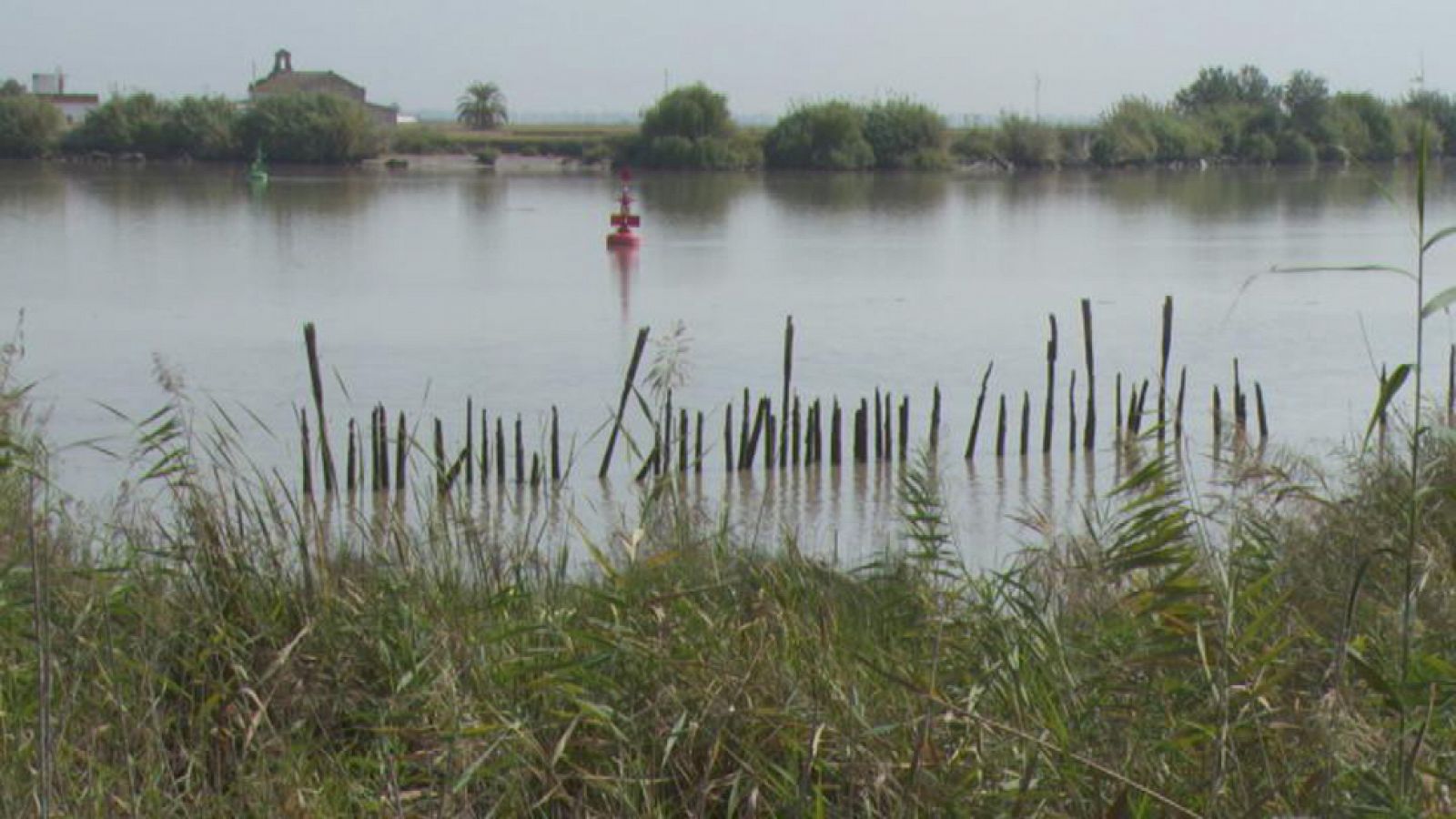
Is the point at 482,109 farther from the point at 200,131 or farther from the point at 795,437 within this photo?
the point at 795,437

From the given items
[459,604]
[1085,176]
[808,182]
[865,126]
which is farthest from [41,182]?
[459,604]

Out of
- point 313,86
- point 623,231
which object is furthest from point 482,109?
point 623,231

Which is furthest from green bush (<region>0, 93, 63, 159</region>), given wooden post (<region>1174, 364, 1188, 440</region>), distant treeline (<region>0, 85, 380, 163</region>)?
wooden post (<region>1174, 364, 1188, 440</region>)

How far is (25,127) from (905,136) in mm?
31622

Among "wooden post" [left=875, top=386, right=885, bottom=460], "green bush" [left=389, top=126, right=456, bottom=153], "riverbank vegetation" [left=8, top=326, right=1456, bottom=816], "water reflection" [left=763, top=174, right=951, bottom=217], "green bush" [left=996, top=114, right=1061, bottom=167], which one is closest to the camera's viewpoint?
"riverbank vegetation" [left=8, top=326, right=1456, bottom=816]

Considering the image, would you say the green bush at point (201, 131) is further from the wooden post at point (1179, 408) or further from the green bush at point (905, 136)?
the wooden post at point (1179, 408)

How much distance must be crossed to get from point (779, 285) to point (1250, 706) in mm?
24493

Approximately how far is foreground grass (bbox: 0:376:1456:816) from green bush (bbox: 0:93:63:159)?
224ft

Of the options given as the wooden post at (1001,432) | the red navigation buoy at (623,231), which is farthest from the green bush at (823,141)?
the wooden post at (1001,432)

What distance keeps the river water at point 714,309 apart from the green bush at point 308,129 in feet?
58.4

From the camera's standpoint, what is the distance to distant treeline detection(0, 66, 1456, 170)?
232ft

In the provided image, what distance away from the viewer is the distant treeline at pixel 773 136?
232 ft

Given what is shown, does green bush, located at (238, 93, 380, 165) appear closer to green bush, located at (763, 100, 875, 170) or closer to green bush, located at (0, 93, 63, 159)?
green bush, located at (0, 93, 63, 159)

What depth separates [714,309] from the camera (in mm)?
25016
